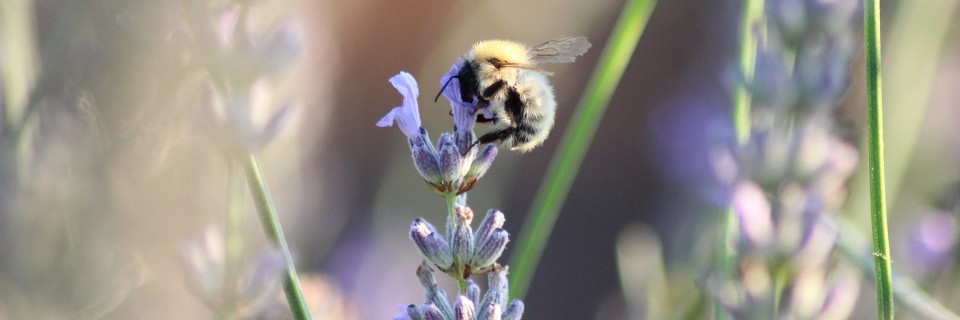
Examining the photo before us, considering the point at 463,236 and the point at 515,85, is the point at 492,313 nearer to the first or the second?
the point at 463,236

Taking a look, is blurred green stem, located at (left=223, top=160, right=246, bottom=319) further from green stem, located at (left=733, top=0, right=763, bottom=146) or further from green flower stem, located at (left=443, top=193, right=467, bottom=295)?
green stem, located at (left=733, top=0, right=763, bottom=146)

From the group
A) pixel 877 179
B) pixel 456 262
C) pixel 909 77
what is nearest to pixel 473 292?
pixel 456 262

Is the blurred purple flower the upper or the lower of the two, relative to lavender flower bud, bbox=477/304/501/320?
upper

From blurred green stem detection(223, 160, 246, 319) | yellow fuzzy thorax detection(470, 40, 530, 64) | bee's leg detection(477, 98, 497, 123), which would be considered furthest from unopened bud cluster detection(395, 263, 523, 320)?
yellow fuzzy thorax detection(470, 40, 530, 64)

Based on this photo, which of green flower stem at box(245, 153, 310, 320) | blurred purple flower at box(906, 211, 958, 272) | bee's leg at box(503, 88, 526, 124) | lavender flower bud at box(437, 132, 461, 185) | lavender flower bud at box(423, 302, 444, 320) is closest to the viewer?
green flower stem at box(245, 153, 310, 320)

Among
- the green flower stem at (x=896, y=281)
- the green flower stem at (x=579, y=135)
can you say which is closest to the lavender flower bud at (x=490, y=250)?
the green flower stem at (x=579, y=135)

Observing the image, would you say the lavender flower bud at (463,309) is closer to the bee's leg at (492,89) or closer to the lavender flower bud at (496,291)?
the lavender flower bud at (496,291)

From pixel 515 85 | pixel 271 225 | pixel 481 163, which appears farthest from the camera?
pixel 515 85
